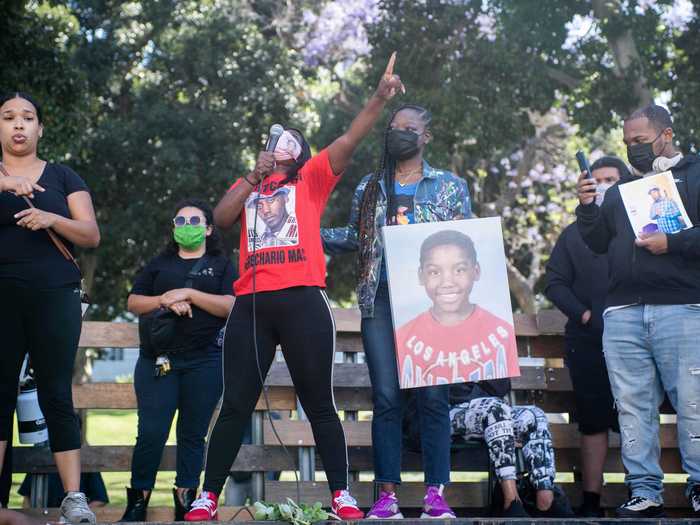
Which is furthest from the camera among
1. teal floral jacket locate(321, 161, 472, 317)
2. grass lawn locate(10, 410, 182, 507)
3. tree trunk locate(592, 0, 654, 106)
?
tree trunk locate(592, 0, 654, 106)

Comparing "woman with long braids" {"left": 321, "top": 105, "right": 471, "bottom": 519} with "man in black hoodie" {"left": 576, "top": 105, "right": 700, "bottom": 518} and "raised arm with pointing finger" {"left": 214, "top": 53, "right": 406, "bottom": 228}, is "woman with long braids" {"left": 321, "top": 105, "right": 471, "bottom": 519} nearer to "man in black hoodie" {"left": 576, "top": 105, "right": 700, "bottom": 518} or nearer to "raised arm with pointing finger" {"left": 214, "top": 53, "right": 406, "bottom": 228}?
"raised arm with pointing finger" {"left": 214, "top": 53, "right": 406, "bottom": 228}

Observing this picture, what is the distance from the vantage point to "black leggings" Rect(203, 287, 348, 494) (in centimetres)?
498

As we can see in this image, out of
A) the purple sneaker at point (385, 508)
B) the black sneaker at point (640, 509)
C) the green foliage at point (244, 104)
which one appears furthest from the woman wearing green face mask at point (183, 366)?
the green foliage at point (244, 104)

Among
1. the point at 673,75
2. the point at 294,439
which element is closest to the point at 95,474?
the point at 294,439

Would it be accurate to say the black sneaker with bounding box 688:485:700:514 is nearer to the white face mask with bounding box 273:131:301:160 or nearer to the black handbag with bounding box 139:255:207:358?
the white face mask with bounding box 273:131:301:160

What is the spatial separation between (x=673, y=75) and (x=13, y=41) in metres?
8.49

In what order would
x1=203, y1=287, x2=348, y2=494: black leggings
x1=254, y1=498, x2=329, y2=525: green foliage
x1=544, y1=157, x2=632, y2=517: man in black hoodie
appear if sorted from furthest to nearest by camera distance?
x1=544, y1=157, x2=632, y2=517: man in black hoodie
x1=203, y1=287, x2=348, y2=494: black leggings
x1=254, y1=498, x2=329, y2=525: green foliage

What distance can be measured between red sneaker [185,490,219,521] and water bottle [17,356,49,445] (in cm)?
153

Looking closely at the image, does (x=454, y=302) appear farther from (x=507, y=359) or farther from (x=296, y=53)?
(x=296, y=53)

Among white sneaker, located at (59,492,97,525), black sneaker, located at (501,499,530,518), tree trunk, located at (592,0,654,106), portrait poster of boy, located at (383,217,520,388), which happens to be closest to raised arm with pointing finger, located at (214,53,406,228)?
portrait poster of boy, located at (383,217,520,388)

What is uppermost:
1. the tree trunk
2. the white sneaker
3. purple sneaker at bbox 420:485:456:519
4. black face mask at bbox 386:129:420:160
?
the tree trunk

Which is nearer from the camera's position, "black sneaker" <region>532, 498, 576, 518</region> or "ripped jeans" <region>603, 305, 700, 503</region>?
"ripped jeans" <region>603, 305, 700, 503</region>

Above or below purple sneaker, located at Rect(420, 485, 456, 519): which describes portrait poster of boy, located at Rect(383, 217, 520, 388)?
above

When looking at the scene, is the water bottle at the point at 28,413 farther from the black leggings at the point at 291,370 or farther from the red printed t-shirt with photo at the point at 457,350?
the red printed t-shirt with photo at the point at 457,350
